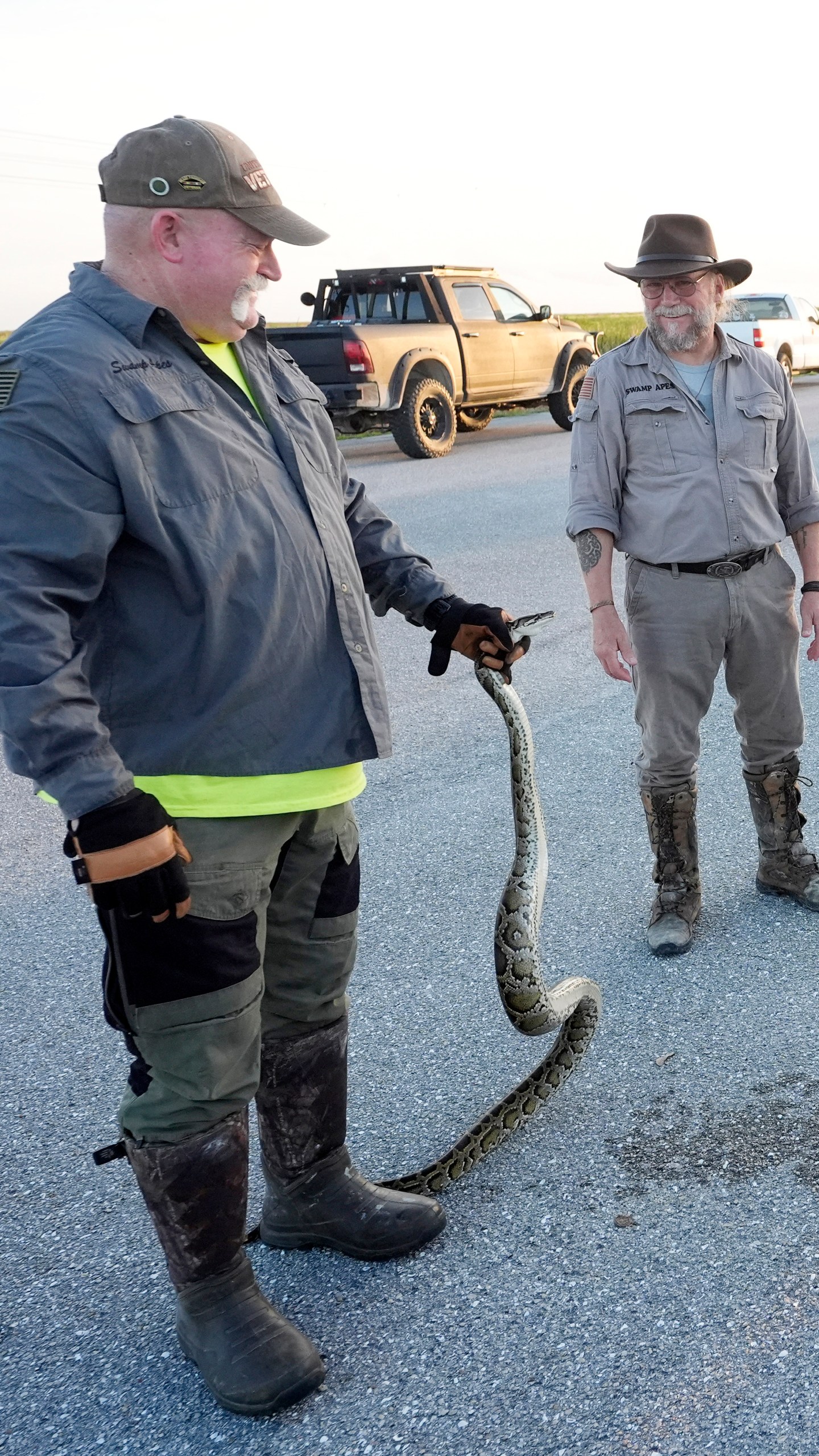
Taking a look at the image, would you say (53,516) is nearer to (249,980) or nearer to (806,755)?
(249,980)

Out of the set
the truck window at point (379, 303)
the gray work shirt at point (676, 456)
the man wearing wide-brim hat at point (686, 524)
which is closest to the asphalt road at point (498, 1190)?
the man wearing wide-brim hat at point (686, 524)

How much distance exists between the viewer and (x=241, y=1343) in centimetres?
272

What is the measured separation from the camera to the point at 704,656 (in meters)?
4.48

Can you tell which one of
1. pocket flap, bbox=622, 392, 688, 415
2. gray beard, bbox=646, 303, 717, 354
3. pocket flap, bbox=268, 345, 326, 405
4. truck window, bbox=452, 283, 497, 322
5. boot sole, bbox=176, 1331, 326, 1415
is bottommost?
boot sole, bbox=176, 1331, 326, 1415

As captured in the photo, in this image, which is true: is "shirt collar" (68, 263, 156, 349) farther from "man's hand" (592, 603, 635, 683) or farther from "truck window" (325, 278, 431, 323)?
"truck window" (325, 278, 431, 323)

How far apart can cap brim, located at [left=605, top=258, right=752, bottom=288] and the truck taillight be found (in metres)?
11.8

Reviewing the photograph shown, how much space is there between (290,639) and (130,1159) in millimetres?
1128

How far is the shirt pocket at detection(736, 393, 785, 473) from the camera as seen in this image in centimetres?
438

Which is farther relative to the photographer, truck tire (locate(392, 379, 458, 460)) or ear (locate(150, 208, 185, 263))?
truck tire (locate(392, 379, 458, 460))

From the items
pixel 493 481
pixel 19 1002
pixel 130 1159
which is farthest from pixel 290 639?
pixel 493 481

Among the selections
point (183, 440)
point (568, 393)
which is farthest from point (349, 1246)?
point (568, 393)

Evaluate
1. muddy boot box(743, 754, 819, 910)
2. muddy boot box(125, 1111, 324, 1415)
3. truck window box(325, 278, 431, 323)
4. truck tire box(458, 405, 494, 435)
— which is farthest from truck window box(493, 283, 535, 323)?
muddy boot box(125, 1111, 324, 1415)

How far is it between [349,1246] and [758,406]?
289cm

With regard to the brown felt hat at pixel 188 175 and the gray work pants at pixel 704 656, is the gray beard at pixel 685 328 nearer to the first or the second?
the gray work pants at pixel 704 656
